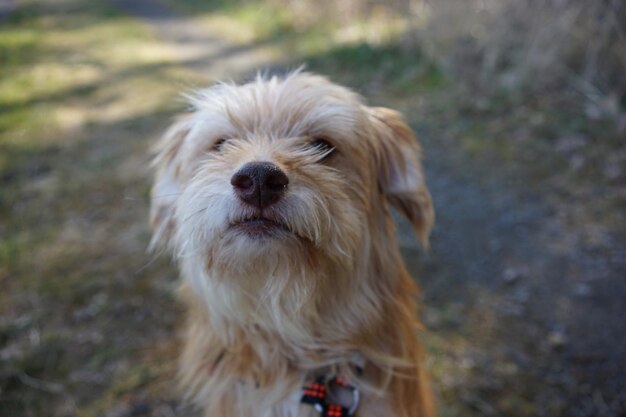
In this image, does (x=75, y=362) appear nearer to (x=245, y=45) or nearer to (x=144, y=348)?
(x=144, y=348)

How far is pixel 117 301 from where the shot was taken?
3.61 m

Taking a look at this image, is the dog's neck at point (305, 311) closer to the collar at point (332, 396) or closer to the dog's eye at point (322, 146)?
the collar at point (332, 396)

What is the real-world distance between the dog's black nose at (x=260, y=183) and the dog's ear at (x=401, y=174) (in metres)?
0.68

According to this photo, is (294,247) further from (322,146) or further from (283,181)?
(322,146)

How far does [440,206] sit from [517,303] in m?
1.29

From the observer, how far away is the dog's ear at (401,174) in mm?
2209

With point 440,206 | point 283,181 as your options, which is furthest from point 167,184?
point 440,206

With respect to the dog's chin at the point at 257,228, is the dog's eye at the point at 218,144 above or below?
above

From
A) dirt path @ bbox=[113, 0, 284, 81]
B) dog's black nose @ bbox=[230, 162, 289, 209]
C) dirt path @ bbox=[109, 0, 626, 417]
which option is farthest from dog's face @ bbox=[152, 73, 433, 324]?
dirt path @ bbox=[113, 0, 284, 81]

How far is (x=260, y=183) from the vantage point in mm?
1615

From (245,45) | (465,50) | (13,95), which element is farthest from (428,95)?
(13,95)

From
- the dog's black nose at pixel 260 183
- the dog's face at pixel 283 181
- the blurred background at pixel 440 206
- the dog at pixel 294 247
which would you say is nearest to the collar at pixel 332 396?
the dog at pixel 294 247

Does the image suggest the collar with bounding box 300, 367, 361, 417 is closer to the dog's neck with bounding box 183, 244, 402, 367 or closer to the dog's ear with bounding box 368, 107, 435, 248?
the dog's neck with bounding box 183, 244, 402, 367

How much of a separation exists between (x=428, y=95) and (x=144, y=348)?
468 centimetres
